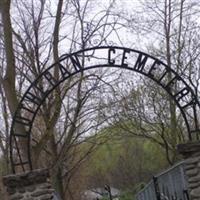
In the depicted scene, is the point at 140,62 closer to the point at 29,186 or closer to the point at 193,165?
the point at 193,165

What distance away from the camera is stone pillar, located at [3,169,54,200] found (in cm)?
1026

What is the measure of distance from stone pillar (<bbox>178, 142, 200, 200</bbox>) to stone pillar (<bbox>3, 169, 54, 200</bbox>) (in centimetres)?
261

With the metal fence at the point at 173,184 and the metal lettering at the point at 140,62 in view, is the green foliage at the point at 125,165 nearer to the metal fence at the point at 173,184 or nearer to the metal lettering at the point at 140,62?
the metal fence at the point at 173,184

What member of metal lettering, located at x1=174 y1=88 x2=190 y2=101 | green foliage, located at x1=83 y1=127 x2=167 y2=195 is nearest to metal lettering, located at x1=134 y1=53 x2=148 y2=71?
metal lettering, located at x1=174 y1=88 x2=190 y2=101

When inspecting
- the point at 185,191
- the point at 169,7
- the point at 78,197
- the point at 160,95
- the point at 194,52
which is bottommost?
the point at 185,191

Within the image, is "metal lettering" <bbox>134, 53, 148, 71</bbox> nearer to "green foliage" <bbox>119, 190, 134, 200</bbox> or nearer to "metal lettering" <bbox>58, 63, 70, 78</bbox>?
"metal lettering" <bbox>58, 63, 70, 78</bbox>

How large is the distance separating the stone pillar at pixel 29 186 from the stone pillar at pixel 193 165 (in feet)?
8.58

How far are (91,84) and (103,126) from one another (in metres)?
3.04

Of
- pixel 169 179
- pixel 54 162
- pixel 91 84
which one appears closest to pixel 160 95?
pixel 91 84

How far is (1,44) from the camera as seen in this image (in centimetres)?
2059

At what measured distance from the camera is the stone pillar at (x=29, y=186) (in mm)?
10258

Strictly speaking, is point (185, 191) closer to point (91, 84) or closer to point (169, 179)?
point (169, 179)

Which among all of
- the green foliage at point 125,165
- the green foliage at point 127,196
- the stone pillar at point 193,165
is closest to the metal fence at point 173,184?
the stone pillar at point 193,165

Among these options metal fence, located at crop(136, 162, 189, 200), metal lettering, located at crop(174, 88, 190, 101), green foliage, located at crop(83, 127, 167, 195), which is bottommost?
metal fence, located at crop(136, 162, 189, 200)
